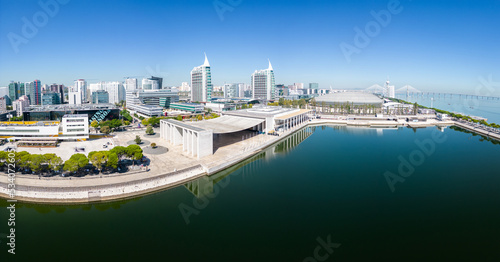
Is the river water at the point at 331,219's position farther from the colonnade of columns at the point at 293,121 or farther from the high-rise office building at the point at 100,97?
the high-rise office building at the point at 100,97

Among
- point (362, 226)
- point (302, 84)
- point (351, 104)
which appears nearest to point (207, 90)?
point (351, 104)

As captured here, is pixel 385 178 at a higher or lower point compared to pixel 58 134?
lower

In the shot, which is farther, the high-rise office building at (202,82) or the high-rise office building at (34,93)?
the high-rise office building at (202,82)

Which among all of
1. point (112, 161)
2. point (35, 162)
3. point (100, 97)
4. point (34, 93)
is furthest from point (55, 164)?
point (100, 97)

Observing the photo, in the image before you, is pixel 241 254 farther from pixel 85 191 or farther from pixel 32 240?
pixel 85 191

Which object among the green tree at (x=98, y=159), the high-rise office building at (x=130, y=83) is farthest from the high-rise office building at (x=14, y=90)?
the green tree at (x=98, y=159)

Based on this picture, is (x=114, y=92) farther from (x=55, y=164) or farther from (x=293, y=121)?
(x=55, y=164)

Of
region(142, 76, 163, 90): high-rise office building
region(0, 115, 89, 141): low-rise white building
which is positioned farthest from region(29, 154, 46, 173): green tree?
region(142, 76, 163, 90): high-rise office building
